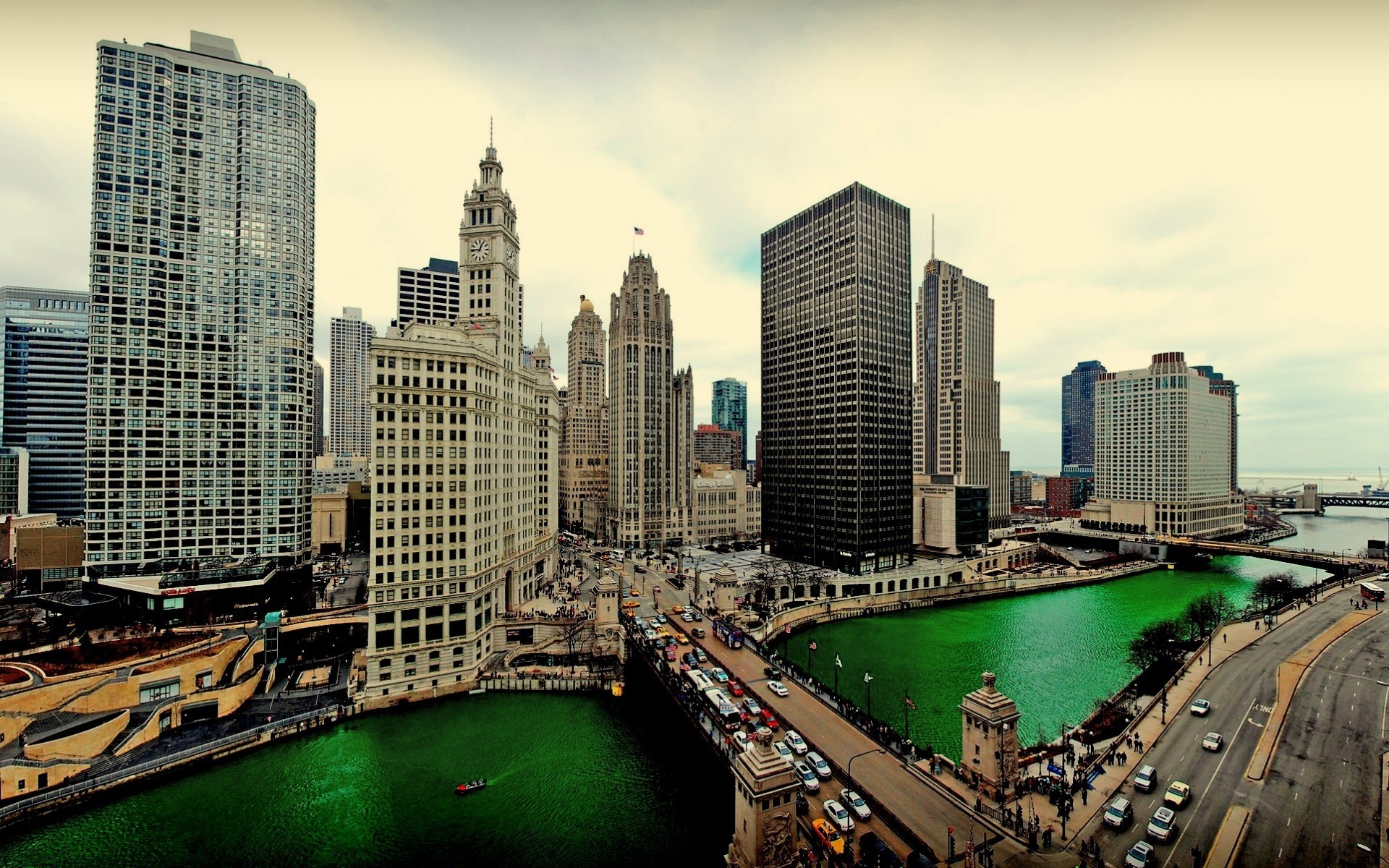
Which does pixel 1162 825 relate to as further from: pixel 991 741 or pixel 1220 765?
pixel 1220 765

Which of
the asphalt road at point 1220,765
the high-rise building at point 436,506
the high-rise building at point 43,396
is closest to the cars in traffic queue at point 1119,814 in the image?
the asphalt road at point 1220,765

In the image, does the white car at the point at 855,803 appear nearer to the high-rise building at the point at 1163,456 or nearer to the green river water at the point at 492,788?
the green river water at the point at 492,788

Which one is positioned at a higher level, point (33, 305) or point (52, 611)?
point (33, 305)

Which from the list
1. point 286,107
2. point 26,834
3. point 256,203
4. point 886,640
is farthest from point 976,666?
point 286,107

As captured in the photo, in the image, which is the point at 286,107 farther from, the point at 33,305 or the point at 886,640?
the point at 886,640

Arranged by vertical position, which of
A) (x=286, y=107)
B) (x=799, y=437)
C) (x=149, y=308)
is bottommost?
(x=799, y=437)

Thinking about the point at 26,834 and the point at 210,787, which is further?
the point at 210,787

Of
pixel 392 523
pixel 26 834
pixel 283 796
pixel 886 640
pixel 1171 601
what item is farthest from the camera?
pixel 1171 601
